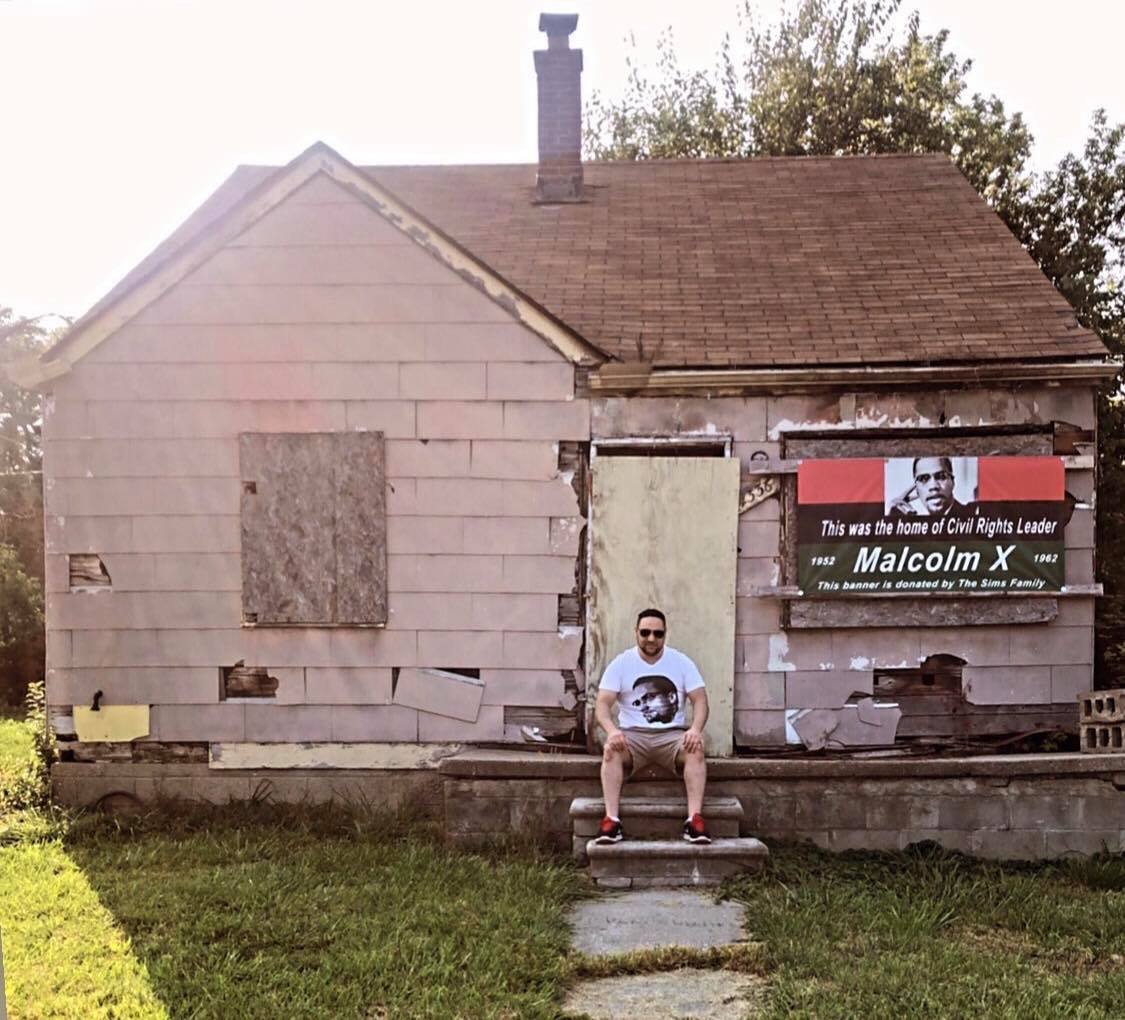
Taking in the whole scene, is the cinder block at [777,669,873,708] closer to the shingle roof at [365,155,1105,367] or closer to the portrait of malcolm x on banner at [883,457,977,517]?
the portrait of malcolm x on banner at [883,457,977,517]

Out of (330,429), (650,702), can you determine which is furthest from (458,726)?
Result: (330,429)

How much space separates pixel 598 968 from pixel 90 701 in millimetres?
4477

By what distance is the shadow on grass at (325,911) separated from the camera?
4.48 metres

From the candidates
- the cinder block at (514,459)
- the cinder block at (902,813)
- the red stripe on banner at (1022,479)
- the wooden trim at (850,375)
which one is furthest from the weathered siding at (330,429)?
the red stripe on banner at (1022,479)

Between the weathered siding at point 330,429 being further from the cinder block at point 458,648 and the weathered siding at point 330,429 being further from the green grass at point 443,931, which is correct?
the green grass at point 443,931

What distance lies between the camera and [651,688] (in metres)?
6.94

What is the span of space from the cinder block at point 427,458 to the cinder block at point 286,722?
1726 millimetres

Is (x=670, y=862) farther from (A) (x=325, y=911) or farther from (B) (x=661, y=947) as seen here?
(A) (x=325, y=911)

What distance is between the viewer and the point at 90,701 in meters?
7.68

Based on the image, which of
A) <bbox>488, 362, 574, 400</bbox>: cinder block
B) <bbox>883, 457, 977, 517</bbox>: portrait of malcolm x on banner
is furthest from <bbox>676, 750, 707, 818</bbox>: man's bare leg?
<bbox>488, 362, 574, 400</bbox>: cinder block

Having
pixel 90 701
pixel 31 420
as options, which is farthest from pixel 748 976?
pixel 31 420

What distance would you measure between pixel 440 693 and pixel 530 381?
2229mm

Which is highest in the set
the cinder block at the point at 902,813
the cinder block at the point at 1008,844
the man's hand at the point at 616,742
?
the man's hand at the point at 616,742

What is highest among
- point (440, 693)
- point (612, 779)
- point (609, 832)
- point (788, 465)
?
point (788, 465)
